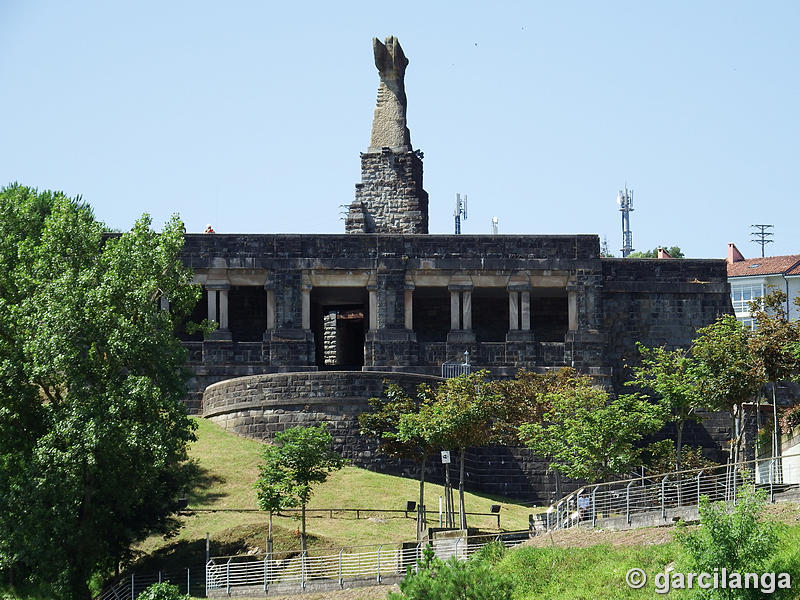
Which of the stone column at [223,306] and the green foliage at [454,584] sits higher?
the stone column at [223,306]

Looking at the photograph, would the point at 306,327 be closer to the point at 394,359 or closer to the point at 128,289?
the point at 394,359

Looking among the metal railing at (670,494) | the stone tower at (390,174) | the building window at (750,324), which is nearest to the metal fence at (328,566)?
the metal railing at (670,494)

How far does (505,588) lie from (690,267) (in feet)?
133

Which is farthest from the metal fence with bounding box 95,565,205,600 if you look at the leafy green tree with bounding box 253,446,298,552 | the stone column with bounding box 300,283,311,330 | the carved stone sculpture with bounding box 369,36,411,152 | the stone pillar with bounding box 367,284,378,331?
the carved stone sculpture with bounding box 369,36,411,152

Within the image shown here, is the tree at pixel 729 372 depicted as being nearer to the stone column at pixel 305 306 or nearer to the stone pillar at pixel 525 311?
the stone pillar at pixel 525 311

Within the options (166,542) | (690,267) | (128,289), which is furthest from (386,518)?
(690,267)

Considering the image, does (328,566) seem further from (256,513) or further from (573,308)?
(573,308)

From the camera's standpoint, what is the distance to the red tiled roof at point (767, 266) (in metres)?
107

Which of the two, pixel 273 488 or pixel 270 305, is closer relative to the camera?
pixel 273 488

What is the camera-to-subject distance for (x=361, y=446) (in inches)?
2389

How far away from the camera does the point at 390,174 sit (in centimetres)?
7781

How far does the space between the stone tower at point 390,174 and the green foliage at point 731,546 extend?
42529mm

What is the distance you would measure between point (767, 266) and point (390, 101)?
3778cm

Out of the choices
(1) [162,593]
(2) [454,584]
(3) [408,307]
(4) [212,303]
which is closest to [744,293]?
(3) [408,307]
